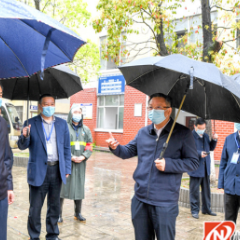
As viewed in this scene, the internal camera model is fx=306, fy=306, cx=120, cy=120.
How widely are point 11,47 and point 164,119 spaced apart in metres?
2.07

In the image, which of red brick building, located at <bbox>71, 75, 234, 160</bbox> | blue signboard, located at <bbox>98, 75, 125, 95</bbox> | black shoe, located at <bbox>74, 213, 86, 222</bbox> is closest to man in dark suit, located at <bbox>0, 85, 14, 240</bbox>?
black shoe, located at <bbox>74, 213, 86, 222</bbox>

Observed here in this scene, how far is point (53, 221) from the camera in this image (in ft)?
14.3

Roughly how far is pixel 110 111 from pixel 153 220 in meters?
17.2

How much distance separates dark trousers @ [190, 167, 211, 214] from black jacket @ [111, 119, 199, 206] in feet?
10.8

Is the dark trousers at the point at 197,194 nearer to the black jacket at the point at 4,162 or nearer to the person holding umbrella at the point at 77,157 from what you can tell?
the person holding umbrella at the point at 77,157

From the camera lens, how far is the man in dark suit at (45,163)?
4.16 metres

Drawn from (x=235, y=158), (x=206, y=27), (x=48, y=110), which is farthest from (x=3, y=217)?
(x=206, y=27)

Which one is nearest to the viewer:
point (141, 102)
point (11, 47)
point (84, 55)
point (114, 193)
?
point (11, 47)

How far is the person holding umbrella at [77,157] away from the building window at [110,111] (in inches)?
511

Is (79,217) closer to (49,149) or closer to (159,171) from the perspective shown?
(49,149)

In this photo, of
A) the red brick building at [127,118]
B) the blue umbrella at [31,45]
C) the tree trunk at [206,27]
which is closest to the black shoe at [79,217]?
the blue umbrella at [31,45]

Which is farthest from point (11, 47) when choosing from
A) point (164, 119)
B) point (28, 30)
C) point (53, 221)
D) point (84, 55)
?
point (84, 55)

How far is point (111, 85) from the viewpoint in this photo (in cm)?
1870

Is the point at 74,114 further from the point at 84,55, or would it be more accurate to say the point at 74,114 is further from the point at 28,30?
the point at 84,55
